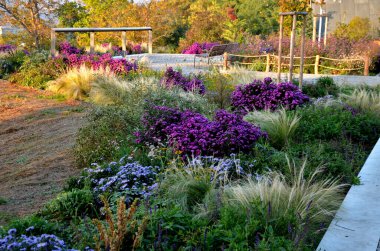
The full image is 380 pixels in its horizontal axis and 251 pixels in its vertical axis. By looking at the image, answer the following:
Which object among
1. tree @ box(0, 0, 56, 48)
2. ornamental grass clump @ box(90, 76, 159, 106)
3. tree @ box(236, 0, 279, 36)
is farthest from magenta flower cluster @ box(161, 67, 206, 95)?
tree @ box(236, 0, 279, 36)

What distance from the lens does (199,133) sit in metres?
5.86

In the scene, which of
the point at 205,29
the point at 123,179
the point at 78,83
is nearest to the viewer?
the point at 123,179

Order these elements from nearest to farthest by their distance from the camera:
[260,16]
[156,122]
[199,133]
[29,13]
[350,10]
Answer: [199,133], [156,122], [29,13], [350,10], [260,16]

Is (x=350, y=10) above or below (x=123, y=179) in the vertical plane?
above

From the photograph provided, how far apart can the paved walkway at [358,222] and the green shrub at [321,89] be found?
6.21m

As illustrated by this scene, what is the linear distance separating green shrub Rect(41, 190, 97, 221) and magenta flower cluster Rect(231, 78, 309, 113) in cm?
426

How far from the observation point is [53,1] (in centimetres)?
2102

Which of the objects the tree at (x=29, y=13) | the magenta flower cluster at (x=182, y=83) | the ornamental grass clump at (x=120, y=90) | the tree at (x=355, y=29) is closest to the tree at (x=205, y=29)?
the tree at (x=355, y=29)

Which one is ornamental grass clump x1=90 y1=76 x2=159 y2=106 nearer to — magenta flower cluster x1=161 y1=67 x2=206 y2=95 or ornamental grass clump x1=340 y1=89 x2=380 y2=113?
magenta flower cluster x1=161 y1=67 x2=206 y2=95

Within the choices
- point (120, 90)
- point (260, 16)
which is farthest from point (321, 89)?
point (260, 16)

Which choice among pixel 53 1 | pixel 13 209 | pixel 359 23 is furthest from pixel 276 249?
pixel 359 23

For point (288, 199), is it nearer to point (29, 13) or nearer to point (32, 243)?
point (32, 243)

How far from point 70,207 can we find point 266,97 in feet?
16.4

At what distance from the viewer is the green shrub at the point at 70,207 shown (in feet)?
14.5
